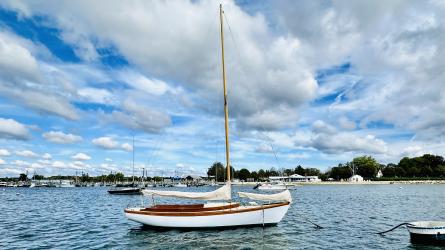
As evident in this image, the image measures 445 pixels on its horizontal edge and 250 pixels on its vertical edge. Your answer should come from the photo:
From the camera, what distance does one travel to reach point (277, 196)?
31047mm

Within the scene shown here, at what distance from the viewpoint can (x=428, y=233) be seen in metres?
24.2

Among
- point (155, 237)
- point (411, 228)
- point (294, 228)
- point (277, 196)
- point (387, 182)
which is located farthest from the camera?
point (387, 182)

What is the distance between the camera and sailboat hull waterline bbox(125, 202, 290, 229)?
29734 mm

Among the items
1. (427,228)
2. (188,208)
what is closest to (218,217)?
(188,208)

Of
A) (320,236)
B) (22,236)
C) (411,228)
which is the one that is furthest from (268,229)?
(22,236)

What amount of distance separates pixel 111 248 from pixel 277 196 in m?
14.4

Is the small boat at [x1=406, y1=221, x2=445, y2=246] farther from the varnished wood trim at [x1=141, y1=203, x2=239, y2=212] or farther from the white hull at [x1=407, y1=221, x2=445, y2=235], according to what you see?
the varnished wood trim at [x1=141, y1=203, x2=239, y2=212]

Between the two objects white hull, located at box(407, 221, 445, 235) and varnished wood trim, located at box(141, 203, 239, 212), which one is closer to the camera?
white hull, located at box(407, 221, 445, 235)

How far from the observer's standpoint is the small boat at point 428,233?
78.1 feet

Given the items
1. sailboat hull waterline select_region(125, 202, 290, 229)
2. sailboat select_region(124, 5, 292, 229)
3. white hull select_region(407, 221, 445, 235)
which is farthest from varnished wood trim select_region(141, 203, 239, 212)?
white hull select_region(407, 221, 445, 235)

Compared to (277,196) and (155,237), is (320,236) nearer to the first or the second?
(277,196)

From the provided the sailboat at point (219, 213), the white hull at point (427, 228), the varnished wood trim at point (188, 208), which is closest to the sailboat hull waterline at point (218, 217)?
the sailboat at point (219, 213)

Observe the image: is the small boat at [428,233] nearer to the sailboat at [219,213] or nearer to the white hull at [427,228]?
the white hull at [427,228]

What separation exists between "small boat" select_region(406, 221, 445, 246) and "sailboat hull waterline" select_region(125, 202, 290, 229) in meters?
10.1
